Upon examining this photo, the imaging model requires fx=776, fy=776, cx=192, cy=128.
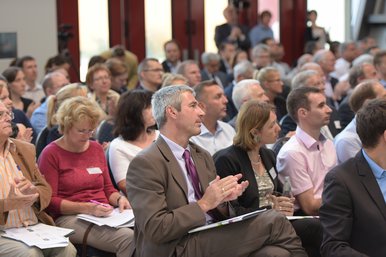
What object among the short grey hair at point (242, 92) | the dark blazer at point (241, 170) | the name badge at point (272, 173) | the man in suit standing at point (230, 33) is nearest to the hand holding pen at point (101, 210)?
the dark blazer at point (241, 170)

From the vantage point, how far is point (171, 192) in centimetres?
363

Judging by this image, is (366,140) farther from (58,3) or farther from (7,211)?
(58,3)

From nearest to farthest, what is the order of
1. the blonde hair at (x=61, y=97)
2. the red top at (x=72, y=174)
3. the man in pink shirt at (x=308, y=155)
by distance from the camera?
the red top at (x=72, y=174)
the man in pink shirt at (x=308, y=155)
the blonde hair at (x=61, y=97)

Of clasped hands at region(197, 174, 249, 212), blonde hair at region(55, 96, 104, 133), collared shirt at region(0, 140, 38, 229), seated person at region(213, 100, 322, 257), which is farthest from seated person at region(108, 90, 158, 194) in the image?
clasped hands at region(197, 174, 249, 212)

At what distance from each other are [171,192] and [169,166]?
0.12m

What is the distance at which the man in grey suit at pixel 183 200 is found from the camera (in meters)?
3.51

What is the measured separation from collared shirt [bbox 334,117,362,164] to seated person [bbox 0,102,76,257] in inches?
78.4

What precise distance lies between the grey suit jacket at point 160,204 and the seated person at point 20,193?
0.62 m

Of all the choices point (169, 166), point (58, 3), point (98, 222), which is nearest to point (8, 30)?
point (58, 3)

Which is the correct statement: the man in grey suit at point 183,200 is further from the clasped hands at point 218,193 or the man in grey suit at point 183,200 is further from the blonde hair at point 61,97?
the blonde hair at point 61,97

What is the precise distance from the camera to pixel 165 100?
3.81m

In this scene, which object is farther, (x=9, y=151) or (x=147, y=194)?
(x=9, y=151)

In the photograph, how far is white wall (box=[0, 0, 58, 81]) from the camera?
10.1m

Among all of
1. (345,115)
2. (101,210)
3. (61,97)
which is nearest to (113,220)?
(101,210)
